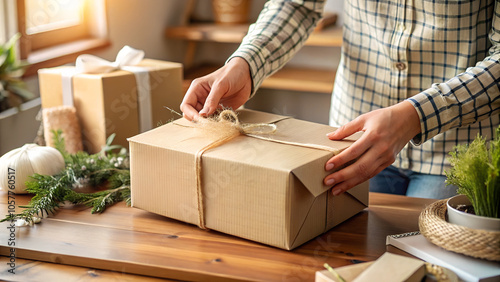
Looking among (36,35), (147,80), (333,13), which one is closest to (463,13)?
(147,80)

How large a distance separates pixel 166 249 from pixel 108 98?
2.14 feet

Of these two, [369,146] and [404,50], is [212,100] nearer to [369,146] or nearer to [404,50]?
[369,146]

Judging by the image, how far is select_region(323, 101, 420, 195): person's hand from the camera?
90 centimetres

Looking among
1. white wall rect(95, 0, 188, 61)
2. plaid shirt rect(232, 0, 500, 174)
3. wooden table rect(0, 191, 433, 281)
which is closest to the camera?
wooden table rect(0, 191, 433, 281)

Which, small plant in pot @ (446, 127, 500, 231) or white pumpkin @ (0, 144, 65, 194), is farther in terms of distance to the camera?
white pumpkin @ (0, 144, 65, 194)

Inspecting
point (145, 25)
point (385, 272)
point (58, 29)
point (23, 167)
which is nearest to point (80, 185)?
point (23, 167)

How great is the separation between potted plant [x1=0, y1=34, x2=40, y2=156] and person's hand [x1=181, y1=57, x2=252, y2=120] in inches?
37.0

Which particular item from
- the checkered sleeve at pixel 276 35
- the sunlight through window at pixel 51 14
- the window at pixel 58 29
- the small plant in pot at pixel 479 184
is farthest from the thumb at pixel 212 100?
the sunlight through window at pixel 51 14

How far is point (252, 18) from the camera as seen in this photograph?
3.20 metres

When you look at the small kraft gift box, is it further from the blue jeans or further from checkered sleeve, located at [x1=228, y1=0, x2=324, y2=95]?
the blue jeans

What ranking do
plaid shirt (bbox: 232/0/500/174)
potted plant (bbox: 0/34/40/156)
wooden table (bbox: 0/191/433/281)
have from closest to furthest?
wooden table (bbox: 0/191/433/281) < plaid shirt (bbox: 232/0/500/174) < potted plant (bbox: 0/34/40/156)

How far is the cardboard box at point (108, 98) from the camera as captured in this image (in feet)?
4.70

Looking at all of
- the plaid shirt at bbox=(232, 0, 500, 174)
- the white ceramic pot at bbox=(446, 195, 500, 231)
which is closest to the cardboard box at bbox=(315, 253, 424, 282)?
the white ceramic pot at bbox=(446, 195, 500, 231)

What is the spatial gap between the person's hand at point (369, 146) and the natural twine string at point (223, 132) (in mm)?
33
